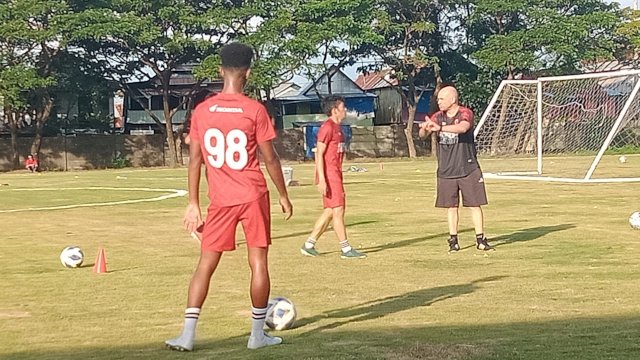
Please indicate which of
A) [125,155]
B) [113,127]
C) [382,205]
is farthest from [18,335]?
[113,127]

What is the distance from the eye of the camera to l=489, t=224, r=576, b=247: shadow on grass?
14329mm

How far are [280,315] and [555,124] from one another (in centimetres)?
3544

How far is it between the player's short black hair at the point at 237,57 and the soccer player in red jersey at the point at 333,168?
17.3ft

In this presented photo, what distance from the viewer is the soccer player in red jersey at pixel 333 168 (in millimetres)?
12711

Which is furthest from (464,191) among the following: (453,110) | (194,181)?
(194,181)

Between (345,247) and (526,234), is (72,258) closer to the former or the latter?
(345,247)

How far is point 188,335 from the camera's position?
7242 mm

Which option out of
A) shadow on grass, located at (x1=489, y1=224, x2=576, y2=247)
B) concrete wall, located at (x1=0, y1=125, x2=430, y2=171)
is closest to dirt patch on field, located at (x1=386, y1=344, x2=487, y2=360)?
shadow on grass, located at (x1=489, y1=224, x2=576, y2=247)

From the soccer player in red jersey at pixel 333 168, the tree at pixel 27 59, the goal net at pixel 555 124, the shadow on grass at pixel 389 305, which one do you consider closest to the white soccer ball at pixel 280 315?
the shadow on grass at pixel 389 305

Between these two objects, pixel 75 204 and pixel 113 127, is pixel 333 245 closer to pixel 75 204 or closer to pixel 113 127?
pixel 75 204

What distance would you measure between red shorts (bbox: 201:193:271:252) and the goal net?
27.1m

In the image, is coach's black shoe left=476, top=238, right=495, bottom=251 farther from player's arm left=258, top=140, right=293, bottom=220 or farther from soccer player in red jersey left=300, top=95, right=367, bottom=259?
player's arm left=258, top=140, right=293, bottom=220

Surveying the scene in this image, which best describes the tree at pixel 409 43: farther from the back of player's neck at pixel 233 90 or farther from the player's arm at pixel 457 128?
the back of player's neck at pixel 233 90

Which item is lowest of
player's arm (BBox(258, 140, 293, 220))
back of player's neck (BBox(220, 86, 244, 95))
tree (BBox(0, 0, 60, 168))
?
player's arm (BBox(258, 140, 293, 220))
